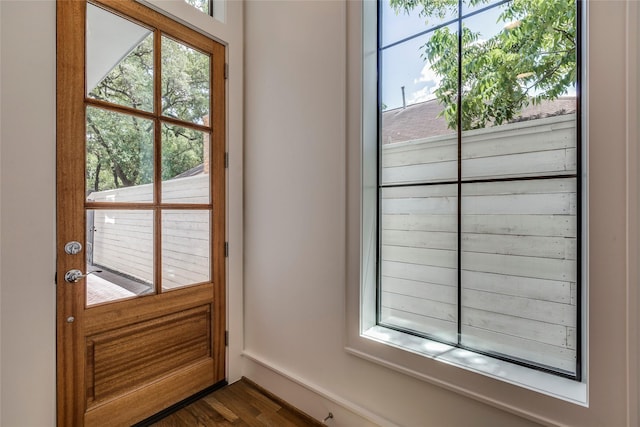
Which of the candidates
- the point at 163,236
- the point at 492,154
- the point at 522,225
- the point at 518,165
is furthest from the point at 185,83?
the point at 522,225

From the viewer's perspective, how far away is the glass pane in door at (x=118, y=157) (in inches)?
58.6

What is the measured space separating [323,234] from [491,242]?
2.71 ft

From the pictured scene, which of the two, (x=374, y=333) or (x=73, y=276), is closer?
(x=73, y=276)

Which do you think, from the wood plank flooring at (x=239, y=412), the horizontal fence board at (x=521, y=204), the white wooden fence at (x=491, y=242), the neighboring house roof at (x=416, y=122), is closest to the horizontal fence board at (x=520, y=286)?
the white wooden fence at (x=491, y=242)

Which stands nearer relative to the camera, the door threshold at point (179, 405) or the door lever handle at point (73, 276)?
the door lever handle at point (73, 276)

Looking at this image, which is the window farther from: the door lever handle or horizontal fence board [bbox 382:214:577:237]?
the door lever handle

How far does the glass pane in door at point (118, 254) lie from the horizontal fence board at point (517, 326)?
5.58ft

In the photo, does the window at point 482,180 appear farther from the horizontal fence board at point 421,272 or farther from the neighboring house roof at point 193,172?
the neighboring house roof at point 193,172

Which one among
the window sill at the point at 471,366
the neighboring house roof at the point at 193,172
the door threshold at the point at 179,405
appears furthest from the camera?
the neighboring house roof at the point at 193,172

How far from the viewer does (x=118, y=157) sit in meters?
1.57

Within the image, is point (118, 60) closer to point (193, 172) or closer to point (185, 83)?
point (185, 83)
